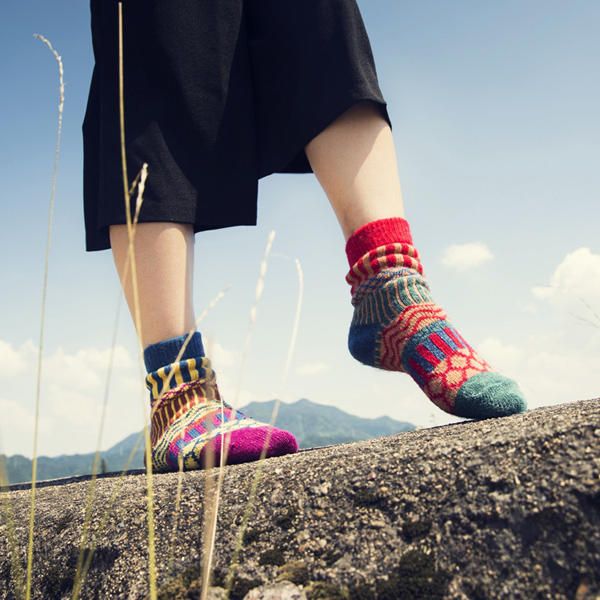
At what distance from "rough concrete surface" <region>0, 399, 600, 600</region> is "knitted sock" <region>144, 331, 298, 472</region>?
0.79ft

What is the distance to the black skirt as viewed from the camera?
149 cm

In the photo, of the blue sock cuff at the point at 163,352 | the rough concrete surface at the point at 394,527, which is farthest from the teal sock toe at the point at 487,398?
the blue sock cuff at the point at 163,352

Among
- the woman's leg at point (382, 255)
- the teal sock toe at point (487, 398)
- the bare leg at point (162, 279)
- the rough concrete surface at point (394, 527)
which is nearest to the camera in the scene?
the rough concrete surface at point (394, 527)

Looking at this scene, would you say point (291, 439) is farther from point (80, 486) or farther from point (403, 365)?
point (80, 486)

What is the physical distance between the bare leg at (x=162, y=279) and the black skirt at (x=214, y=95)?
43 mm

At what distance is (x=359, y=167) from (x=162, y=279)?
56 cm

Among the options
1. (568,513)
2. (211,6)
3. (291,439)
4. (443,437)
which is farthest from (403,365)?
(211,6)

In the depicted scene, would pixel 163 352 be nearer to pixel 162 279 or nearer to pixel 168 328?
pixel 168 328

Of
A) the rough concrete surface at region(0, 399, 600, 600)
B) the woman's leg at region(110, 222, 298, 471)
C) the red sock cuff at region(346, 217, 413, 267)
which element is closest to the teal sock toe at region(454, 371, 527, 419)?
the rough concrete surface at region(0, 399, 600, 600)

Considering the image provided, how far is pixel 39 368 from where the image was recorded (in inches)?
36.5

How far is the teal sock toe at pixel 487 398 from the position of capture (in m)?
1.27

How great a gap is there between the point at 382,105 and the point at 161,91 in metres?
0.59

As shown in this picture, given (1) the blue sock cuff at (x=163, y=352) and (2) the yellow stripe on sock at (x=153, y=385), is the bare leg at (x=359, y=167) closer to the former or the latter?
(1) the blue sock cuff at (x=163, y=352)

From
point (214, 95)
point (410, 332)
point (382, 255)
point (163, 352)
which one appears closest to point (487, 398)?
point (410, 332)
